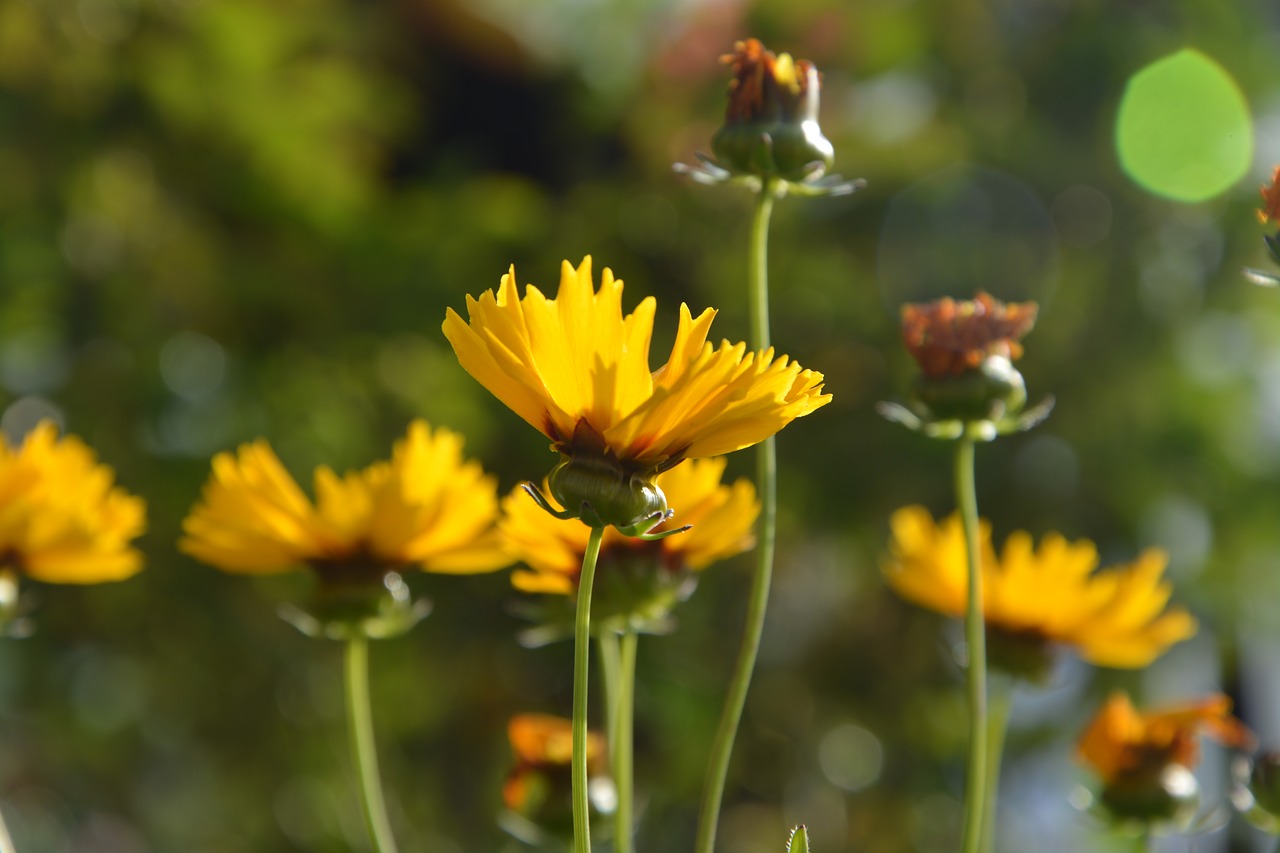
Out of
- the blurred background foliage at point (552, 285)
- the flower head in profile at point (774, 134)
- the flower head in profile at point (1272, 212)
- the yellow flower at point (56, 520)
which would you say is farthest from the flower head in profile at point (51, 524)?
the blurred background foliage at point (552, 285)

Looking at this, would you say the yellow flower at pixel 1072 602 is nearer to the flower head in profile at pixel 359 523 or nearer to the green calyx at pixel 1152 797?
the green calyx at pixel 1152 797

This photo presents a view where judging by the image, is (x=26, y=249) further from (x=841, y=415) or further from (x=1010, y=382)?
(x=1010, y=382)

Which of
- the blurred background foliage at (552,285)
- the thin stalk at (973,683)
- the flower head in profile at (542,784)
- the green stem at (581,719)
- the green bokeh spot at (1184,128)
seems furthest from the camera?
the green bokeh spot at (1184,128)

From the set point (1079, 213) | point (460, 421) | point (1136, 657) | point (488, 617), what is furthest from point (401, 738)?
point (1136, 657)

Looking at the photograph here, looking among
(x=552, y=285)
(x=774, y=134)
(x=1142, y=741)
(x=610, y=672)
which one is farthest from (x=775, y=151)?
(x=552, y=285)

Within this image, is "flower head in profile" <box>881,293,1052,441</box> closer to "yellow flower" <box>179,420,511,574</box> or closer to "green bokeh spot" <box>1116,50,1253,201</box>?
"yellow flower" <box>179,420,511,574</box>

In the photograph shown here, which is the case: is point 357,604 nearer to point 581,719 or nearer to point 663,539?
point 663,539

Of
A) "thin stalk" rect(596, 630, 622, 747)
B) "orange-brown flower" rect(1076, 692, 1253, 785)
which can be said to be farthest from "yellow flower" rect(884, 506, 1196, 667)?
"thin stalk" rect(596, 630, 622, 747)
